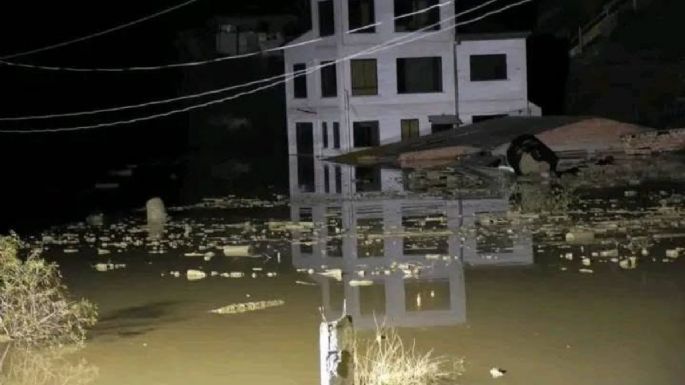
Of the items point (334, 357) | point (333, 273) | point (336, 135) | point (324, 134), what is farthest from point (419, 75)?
point (334, 357)

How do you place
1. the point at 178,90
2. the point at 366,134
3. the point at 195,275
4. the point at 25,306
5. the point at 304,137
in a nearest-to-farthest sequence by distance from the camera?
the point at 25,306 → the point at 195,275 → the point at 366,134 → the point at 304,137 → the point at 178,90

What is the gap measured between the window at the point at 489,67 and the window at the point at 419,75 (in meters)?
1.68

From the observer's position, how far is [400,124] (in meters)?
48.2

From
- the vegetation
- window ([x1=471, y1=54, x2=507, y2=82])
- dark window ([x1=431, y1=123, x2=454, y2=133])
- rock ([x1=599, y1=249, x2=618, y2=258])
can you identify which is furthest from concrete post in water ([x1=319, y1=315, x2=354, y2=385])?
window ([x1=471, y1=54, x2=507, y2=82])

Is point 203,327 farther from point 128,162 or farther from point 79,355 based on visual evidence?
point 128,162

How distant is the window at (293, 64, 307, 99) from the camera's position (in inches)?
2029

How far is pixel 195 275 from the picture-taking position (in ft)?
62.9

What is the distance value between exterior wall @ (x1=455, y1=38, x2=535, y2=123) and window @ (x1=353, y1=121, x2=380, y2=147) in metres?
3.93

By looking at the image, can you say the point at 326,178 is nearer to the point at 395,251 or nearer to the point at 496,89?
the point at 496,89

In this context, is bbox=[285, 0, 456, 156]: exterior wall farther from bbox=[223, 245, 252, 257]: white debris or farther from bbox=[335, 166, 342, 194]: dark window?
bbox=[223, 245, 252, 257]: white debris

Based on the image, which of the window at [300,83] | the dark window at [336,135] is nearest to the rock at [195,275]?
the dark window at [336,135]

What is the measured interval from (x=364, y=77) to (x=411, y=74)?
2.22 m

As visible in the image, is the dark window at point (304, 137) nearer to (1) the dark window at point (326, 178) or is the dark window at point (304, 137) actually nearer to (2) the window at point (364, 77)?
(2) the window at point (364, 77)

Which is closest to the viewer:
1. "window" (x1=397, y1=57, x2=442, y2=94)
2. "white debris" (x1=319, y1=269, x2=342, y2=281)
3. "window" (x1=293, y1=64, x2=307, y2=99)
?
"white debris" (x1=319, y1=269, x2=342, y2=281)
